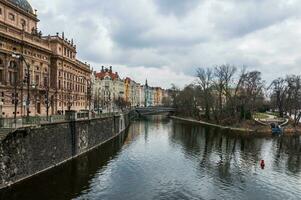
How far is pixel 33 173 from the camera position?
107 ft

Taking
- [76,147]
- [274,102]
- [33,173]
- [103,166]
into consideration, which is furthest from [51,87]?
[274,102]

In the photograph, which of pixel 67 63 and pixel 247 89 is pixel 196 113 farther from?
pixel 67 63

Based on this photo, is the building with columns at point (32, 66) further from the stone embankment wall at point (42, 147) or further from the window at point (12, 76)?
the stone embankment wall at point (42, 147)

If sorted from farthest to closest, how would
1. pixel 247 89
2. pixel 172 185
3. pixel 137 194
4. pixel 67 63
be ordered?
pixel 247 89 → pixel 67 63 → pixel 172 185 → pixel 137 194

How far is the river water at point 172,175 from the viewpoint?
95.3 ft

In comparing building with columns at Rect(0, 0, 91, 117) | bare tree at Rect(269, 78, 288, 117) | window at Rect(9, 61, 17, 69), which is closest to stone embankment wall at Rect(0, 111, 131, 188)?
building with columns at Rect(0, 0, 91, 117)

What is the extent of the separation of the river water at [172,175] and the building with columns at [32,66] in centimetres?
1177

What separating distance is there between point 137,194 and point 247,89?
68087mm

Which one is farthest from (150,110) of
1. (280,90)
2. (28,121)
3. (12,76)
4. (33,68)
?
(28,121)

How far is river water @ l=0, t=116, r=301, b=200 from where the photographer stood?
29.1 meters

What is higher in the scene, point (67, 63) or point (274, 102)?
point (67, 63)

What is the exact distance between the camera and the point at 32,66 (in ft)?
199

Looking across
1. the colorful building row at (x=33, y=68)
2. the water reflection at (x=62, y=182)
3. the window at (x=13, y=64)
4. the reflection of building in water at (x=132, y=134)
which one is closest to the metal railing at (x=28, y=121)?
the colorful building row at (x=33, y=68)

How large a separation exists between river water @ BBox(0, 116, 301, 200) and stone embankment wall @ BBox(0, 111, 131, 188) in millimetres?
1095
